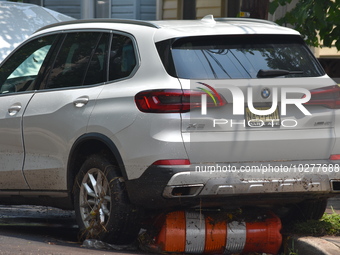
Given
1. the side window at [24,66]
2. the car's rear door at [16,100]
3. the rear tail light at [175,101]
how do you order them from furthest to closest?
the side window at [24,66] < the car's rear door at [16,100] < the rear tail light at [175,101]

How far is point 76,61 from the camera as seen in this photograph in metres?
7.82

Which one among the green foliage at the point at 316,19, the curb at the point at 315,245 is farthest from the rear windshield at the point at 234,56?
the green foliage at the point at 316,19

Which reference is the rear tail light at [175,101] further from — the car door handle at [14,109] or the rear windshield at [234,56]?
the car door handle at [14,109]

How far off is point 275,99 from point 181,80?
735 millimetres

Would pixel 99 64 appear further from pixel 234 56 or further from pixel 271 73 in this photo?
pixel 271 73

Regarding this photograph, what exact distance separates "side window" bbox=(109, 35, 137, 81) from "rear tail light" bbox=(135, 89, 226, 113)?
1.74ft

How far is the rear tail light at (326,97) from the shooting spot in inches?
274

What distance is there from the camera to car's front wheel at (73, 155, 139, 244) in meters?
6.95

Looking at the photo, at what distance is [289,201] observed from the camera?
23.5ft

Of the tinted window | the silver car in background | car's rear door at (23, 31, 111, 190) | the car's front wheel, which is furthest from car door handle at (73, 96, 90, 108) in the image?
the silver car in background

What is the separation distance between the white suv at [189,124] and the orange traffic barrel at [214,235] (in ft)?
0.49

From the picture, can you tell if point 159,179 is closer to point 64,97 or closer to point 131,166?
point 131,166

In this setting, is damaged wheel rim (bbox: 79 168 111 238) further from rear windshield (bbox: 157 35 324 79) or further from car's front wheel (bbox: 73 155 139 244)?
rear windshield (bbox: 157 35 324 79)

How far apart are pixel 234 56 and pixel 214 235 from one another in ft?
4.60
